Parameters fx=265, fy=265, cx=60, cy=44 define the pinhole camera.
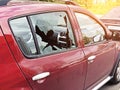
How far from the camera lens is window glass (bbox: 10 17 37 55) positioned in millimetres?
2717

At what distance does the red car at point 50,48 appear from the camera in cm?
256

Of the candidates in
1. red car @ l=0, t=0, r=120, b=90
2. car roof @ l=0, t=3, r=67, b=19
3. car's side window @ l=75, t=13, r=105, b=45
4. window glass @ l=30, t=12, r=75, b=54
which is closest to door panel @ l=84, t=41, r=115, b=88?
red car @ l=0, t=0, r=120, b=90

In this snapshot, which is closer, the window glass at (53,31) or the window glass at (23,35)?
the window glass at (23,35)

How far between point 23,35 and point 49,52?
0.41m

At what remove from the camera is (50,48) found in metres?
3.15

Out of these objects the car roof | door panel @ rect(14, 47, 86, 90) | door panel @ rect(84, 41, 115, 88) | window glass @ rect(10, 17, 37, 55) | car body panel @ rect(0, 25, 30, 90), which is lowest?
door panel @ rect(84, 41, 115, 88)

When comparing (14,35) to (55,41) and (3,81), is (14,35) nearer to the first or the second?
(3,81)

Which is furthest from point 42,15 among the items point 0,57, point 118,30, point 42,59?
point 118,30

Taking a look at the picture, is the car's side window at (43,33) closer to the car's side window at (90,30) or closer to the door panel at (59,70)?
the door panel at (59,70)

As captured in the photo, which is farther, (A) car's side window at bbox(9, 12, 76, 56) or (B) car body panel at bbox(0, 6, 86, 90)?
(A) car's side window at bbox(9, 12, 76, 56)

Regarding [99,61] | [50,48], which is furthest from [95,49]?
[50,48]

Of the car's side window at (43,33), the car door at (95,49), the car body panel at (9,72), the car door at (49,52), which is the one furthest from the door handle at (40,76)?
the car door at (95,49)

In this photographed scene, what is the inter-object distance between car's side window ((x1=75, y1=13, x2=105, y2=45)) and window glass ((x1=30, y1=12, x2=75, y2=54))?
291 millimetres

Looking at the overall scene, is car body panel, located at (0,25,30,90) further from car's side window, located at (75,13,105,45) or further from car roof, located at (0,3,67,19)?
car's side window, located at (75,13,105,45)
